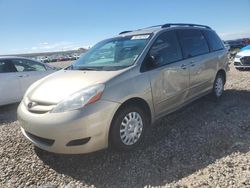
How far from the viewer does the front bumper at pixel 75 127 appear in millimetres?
3250

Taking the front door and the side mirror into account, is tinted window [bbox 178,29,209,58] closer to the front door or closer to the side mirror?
the front door

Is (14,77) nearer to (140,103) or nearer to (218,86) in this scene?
(140,103)

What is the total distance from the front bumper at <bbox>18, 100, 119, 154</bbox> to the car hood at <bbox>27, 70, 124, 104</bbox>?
0.88 feet

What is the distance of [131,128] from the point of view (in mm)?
3805

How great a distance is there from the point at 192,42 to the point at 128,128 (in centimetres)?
255

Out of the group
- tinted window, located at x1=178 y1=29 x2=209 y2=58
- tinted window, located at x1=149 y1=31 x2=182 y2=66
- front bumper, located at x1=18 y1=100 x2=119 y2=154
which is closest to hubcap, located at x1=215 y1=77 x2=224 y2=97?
tinted window, located at x1=178 y1=29 x2=209 y2=58

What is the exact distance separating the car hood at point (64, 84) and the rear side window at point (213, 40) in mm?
3040

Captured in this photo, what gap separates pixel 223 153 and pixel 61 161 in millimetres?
2302

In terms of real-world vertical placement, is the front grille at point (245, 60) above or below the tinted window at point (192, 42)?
below

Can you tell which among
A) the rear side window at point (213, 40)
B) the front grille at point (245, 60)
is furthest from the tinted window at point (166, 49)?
the front grille at point (245, 60)

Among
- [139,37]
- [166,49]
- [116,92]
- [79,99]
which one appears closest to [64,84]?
[79,99]

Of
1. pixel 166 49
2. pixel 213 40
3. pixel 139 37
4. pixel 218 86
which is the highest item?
pixel 139 37

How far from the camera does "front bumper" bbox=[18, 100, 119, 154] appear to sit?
3.25 metres

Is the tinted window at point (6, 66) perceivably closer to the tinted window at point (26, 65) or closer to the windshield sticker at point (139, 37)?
the tinted window at point (26, 65)
